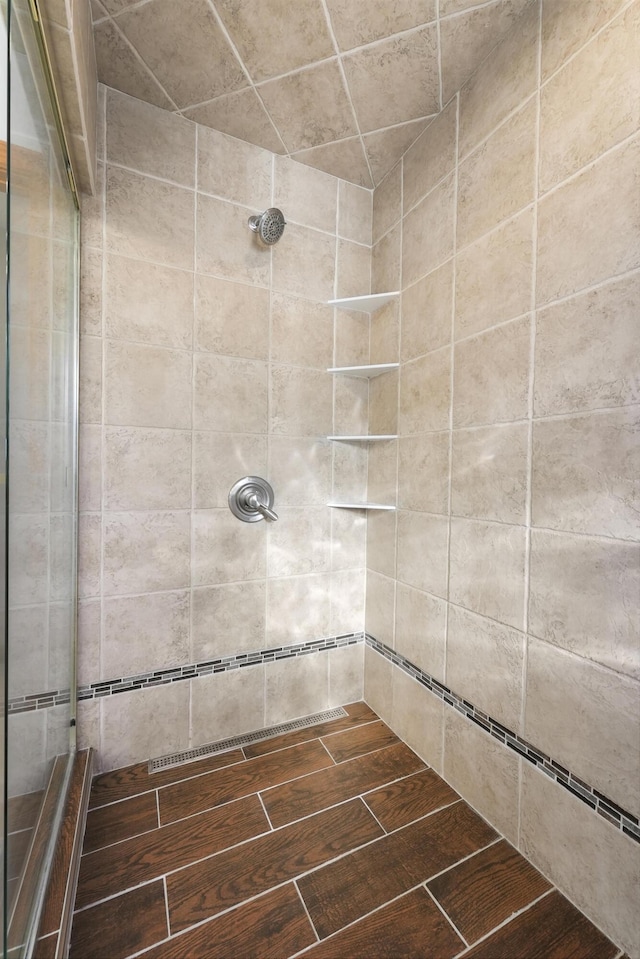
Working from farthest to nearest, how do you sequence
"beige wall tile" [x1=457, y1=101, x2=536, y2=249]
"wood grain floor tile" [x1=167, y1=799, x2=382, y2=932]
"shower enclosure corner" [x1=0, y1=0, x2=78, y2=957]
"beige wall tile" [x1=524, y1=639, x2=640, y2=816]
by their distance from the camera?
"beige wall tile" [x1=457, y1=101, x2=536, y2=249]
"wood grain floor tile" [x1=167, y1=799, x2=382, y2=932]
"beige wall tile" [x1=524, y1=639, x2=640, y2=816]
"shower enclosure corner" [x1=0, y1=0, x2=78, y2=957]

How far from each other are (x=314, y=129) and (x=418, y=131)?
35 cm

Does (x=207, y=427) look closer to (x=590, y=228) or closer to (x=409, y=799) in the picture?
(x=590, y=228)

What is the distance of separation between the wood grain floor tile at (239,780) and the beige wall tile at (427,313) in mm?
1399

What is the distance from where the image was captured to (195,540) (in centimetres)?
130

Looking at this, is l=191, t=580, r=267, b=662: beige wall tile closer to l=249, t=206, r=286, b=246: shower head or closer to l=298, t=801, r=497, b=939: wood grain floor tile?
l=298, t=801, r=497, b=939: wood grain floor tile

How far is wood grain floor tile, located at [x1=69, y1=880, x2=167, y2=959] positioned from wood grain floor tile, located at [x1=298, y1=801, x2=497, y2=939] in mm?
312

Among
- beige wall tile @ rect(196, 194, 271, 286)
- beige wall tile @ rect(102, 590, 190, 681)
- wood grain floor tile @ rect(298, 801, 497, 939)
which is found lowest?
wood grain floor tile @ rect(298, 801, 497, 939)

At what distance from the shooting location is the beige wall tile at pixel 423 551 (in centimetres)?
120

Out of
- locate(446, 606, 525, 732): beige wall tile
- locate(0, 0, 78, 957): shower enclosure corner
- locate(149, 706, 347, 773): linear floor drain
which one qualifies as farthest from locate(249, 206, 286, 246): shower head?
locate(149, 706, 347, 773): linear floor drain

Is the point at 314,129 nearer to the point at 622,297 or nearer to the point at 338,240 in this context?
the point at 338,240

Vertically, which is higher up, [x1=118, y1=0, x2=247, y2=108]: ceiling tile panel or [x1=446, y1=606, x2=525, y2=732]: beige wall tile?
[x1=118, y1=0, x2=247, y2=108]: ceiling tile panel

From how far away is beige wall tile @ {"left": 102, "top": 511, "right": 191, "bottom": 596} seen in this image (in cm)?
119

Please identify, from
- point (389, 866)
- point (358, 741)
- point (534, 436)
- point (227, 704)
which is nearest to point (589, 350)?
point (534, 436)

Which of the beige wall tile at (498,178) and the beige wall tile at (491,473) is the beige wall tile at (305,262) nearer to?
the beige wall tile at (498,178)
